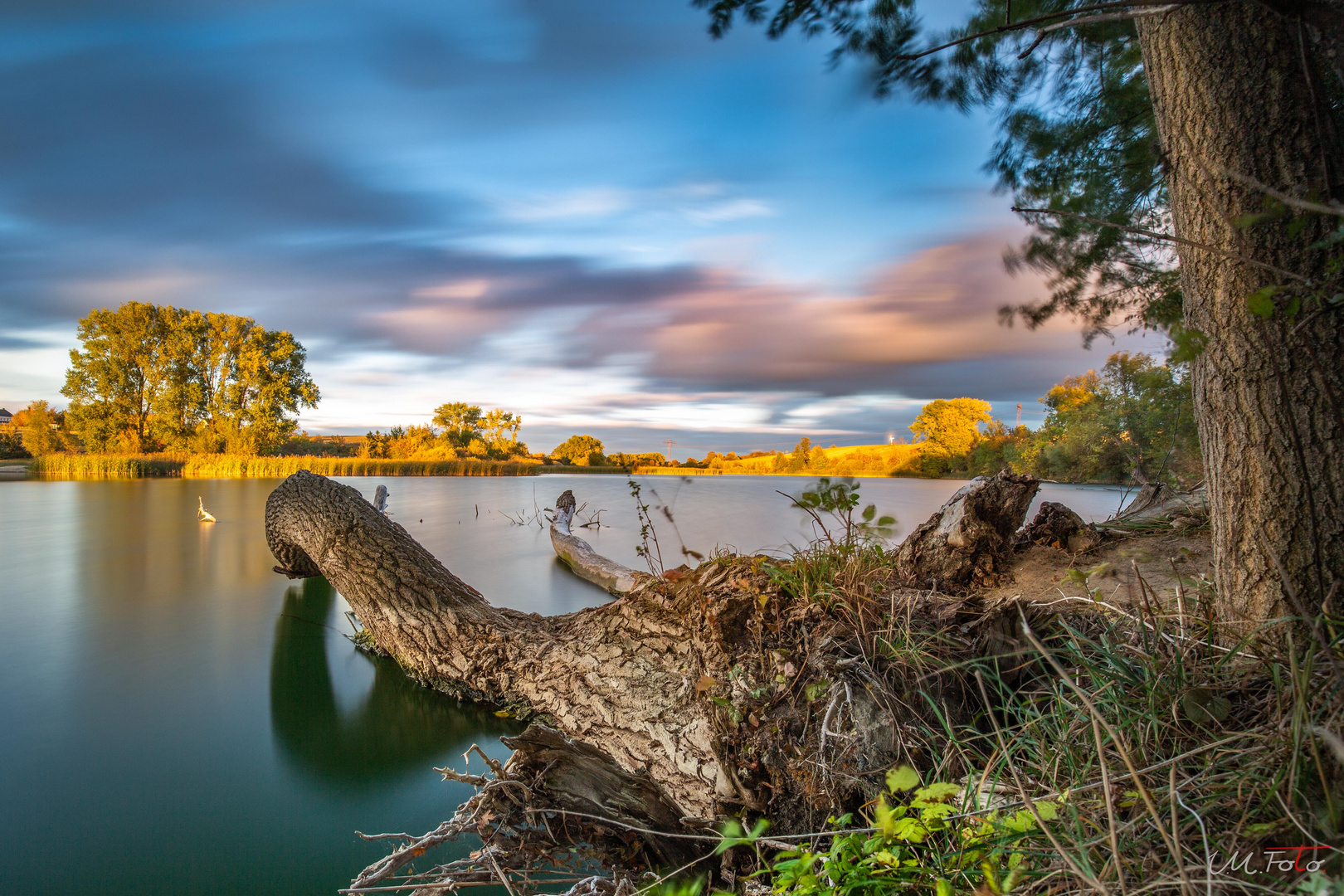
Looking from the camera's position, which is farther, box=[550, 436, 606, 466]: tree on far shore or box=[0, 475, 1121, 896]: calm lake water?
box=[550, 436, 606, 466]: tree on far shore

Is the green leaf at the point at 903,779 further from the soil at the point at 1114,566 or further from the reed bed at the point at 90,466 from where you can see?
the reed bed at the point at 90,466

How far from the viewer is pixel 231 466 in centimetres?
2277

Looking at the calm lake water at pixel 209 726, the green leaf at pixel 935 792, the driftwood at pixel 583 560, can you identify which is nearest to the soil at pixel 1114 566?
the calm lake water at pixel 209 726

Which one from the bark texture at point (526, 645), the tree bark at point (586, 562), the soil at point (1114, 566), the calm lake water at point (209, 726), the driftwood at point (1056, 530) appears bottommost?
the calm lake water at point (209, 726)

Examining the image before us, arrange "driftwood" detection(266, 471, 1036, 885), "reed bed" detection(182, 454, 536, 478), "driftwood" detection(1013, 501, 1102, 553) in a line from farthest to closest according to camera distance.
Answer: "reed bed" detection(182, 454, 536, 478), "driftwood" detection(1013, 501, 1102, 553), "driftwood" detection(266, 471, 1036, 885)

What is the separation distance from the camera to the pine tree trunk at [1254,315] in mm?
1312

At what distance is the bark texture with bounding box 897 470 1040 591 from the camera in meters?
2.34

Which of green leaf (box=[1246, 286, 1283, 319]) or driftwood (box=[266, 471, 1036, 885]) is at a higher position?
green leaf (box=[1246, 286, 1283, 319])

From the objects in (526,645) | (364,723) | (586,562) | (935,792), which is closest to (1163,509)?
(935,792)

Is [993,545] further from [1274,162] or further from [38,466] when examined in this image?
[38,466]

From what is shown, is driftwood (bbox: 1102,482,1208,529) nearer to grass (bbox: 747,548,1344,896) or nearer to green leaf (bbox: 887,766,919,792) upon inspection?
grass (bbox: 747,548,1344,896)

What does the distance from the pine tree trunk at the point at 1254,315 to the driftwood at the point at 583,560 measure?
391cm

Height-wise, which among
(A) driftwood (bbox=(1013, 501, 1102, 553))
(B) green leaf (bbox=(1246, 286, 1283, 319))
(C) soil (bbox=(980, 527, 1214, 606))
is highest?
(B) green leaf (bbox=(1246, 286, 1283, 319))

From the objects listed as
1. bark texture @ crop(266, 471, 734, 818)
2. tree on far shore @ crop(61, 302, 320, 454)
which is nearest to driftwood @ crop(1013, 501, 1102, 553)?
bark texture @ crop(266, 471, 734, 818)
